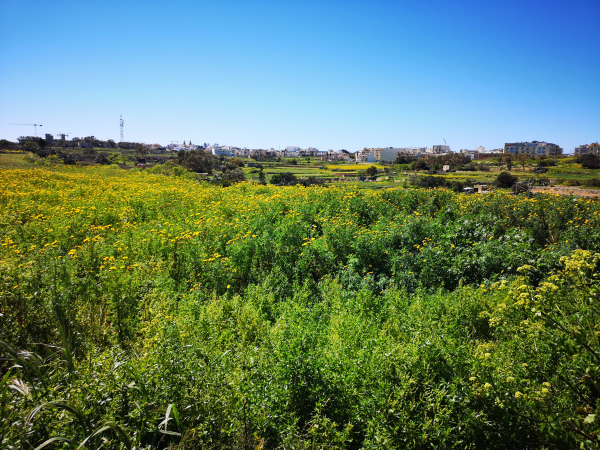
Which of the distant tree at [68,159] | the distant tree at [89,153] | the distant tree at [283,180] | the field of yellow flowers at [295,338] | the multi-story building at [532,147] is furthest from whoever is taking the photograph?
the multi-story building at [532,147]

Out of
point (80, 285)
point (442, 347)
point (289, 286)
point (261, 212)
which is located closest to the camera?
point (442, 347)

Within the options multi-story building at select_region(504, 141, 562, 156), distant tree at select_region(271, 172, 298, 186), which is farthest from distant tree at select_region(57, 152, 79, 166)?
multi-story building at select_region(504, 141, 562, 156)

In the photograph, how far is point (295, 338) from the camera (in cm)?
308

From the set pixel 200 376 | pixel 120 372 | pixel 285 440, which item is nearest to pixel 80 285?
pixel 120 372

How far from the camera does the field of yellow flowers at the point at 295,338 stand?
2275 mm

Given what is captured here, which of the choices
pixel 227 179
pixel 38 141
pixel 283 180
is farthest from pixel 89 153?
pixel 283 180

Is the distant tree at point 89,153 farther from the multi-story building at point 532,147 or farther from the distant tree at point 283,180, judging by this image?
the multi-story building at point 532,147

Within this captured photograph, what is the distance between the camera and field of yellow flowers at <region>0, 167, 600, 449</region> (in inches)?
89.6

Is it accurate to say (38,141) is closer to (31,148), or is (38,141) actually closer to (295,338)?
(31,148)

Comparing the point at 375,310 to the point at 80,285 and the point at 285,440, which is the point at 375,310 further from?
the point at 80,285

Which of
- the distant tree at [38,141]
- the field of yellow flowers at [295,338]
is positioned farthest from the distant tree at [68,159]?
the field of yellow flowers at [295,338]

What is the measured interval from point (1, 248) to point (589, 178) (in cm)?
2840

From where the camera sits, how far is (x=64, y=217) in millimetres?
8422

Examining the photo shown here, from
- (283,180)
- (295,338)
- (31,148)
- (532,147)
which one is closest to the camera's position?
(295,338)
